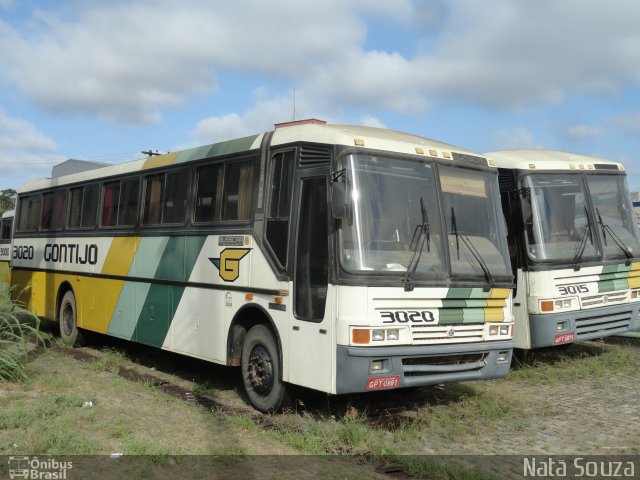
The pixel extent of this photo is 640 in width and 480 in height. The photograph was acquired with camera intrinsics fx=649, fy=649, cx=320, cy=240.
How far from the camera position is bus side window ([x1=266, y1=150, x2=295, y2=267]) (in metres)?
7.22

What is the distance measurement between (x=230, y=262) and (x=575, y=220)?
5169 millimetres

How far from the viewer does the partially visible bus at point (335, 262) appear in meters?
6.45

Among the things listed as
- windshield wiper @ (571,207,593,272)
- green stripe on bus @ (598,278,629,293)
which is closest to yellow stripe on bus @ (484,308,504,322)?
windshield wiper @ (571,207,593,272)

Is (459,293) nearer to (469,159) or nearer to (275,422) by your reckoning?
(469,159)

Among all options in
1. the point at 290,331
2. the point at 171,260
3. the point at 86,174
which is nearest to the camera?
the point at 290,331

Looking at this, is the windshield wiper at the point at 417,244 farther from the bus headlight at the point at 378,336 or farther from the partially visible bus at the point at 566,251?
the partially visible bus at the point at 566,251

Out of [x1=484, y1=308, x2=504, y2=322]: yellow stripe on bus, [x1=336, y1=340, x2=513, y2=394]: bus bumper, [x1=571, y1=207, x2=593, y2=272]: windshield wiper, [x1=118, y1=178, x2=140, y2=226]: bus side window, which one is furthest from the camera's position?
[x1=118, y1=178, x2=140, y2=226]: bus side window

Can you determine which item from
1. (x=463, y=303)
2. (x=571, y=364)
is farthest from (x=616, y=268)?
(x=463, y=303)

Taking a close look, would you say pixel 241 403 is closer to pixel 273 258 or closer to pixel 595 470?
pixel 273 258

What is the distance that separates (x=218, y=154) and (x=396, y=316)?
140 inches

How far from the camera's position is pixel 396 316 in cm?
650

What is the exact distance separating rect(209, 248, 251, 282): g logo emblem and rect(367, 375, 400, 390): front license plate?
7.48 feet

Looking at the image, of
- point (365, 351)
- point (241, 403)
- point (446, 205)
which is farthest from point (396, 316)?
point (241, 403)

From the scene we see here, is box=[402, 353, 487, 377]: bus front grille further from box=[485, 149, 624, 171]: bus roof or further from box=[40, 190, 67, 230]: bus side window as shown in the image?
box=[40, 190, 67, 230]: bus side window
